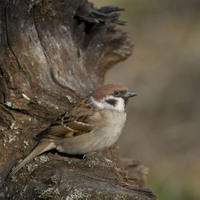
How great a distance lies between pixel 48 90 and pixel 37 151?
1.90 ft

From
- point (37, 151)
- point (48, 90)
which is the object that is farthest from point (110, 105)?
point (37, 151)

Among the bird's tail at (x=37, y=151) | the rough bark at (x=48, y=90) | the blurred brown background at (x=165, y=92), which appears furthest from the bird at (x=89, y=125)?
the blurred brown background at (x=165, y=92)

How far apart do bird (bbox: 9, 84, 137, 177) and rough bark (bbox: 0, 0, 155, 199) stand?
0.36 feet

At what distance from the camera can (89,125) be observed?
358cm

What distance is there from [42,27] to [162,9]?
4.65 m

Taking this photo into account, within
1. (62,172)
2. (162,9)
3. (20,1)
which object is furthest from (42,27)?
(162,9)

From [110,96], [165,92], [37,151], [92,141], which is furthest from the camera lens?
[165,92]

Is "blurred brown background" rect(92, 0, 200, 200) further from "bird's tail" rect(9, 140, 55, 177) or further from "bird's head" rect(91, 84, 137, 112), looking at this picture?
"bird's tail" rect(9, 140, 55, 177)

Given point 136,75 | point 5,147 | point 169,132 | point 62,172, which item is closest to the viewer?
point 62,172

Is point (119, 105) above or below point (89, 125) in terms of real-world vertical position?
above

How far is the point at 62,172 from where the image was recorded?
3086 millimetres

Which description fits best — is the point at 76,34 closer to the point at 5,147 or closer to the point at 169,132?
the point at 5,147

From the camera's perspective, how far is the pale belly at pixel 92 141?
350 cm

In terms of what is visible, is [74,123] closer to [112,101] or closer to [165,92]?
[112,101]
